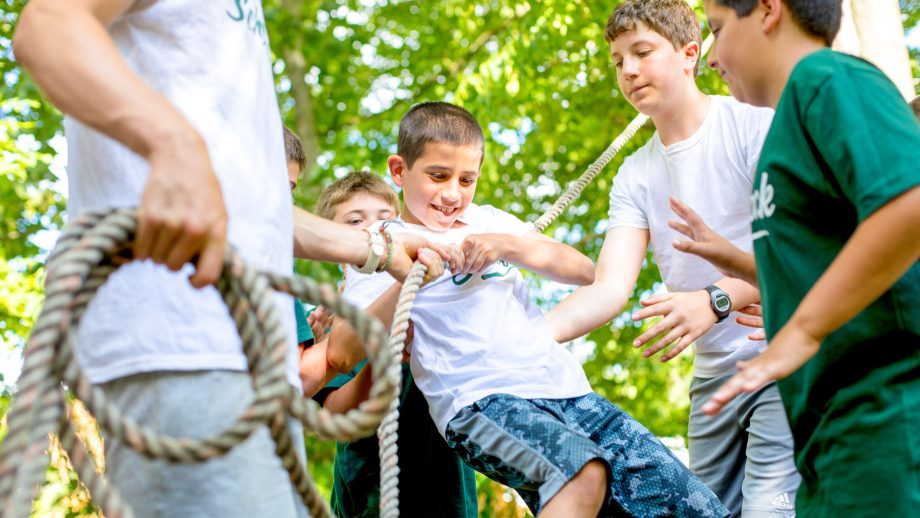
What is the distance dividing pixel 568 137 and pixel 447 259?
625 cm

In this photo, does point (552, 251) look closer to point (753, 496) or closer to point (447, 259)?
point (447, 259)

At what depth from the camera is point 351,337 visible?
8.99 ft

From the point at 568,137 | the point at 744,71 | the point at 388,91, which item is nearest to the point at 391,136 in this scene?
the point at 388,91

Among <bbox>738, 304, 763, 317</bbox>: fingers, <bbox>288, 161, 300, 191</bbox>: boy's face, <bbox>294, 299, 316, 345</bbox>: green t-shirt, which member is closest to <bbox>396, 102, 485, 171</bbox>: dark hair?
<bbox>288, 161, 300, 191</bbox>: boy's face

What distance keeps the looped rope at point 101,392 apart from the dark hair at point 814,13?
1.03m

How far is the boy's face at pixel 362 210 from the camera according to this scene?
3594 millimetres

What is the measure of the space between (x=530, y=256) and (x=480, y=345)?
11.8 inches

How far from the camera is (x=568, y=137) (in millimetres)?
8625

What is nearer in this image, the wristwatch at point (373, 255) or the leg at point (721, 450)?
the wristwatch at point (373, 255)

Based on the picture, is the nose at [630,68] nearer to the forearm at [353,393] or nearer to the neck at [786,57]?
the forearm at [353,393]

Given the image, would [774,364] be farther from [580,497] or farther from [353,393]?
[353,393]

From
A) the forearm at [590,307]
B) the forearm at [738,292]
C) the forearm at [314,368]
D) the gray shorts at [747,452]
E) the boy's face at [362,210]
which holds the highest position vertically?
the forearm at [738,292]

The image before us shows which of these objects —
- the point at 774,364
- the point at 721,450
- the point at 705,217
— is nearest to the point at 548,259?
the point at 705,217

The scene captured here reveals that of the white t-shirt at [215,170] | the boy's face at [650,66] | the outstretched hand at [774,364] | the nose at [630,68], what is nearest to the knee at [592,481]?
the outstretched hand at [774,364]
